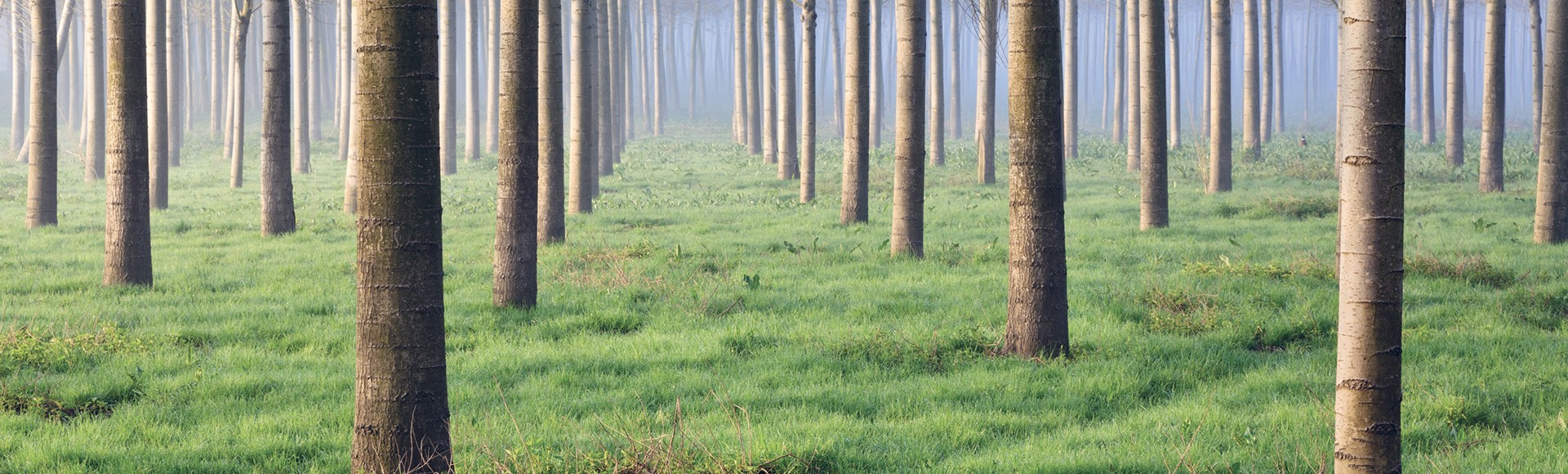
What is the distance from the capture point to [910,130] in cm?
1221

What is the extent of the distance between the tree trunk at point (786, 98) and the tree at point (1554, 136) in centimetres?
1335

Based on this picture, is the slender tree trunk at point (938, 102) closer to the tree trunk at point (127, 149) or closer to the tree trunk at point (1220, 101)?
the tree trunk at point (1220, 101)

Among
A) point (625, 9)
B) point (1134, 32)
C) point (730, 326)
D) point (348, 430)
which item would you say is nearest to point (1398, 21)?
point (348, 430)

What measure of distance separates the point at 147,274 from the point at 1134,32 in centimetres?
1926

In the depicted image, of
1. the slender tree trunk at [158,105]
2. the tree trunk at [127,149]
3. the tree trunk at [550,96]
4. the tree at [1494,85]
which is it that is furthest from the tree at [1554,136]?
the slender tree trunk at [158,105]

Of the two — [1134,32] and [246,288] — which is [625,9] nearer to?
[1134,32]

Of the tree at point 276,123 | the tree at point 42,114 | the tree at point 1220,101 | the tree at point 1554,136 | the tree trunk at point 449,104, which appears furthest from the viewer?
the tree trunk at point 449,104

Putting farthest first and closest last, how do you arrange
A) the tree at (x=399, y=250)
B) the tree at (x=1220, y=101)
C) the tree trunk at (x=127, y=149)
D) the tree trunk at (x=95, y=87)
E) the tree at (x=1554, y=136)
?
the tree trunk at (x=95, y=87)
the tree at (x=1220, y=101)
the tree at (x=1554, y=136)
the tree trunk at (x=127, y=149)
the tree at (x=399, y=250)

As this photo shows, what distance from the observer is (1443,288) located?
10.3 meters

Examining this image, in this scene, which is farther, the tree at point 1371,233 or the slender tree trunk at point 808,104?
the slender tree trunk at point 808,104

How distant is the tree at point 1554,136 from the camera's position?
1276 centimetres

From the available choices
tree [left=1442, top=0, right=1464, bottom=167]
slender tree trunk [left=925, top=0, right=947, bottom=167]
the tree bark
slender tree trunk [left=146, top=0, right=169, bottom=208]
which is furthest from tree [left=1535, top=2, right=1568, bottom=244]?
slender tree trunk [left=146, top=0, right=169, bottom=208]

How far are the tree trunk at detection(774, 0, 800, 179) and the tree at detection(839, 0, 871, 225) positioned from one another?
295 inches

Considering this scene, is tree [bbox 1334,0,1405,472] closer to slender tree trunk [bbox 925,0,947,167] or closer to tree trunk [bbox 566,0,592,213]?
tree trunk [bbox 566,0,592,213]
